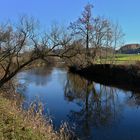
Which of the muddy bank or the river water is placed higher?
the muddy bank

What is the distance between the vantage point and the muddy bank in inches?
1276

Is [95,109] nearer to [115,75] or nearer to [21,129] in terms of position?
[21,129]

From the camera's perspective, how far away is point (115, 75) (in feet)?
123

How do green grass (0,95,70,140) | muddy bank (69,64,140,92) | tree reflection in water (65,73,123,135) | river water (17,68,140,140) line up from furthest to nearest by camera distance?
muddy bank (69,64,140,92) → tree reflection in water (65,73,123,135) → river water (17,68,140,140) → green grass (0,95,70,140)

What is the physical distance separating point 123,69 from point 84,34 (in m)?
13.0

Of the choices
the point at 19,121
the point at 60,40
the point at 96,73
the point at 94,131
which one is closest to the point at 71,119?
the point at 94,131

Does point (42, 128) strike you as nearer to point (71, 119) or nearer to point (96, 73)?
point (71, 119)

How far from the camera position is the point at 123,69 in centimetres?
3559

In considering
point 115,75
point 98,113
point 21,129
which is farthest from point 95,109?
point 115,75

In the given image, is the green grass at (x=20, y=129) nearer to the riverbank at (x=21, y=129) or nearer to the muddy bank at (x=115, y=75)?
the riverbank at (x=21, y=129)

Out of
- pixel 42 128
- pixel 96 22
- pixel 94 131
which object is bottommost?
pixel 94 131

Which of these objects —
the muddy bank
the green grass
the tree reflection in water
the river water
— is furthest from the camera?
the muddy bank

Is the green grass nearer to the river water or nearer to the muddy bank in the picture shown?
the river water

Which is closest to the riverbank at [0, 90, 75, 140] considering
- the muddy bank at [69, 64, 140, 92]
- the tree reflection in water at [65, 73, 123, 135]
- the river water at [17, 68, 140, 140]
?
the river water at [17, 68, 140, 140]
